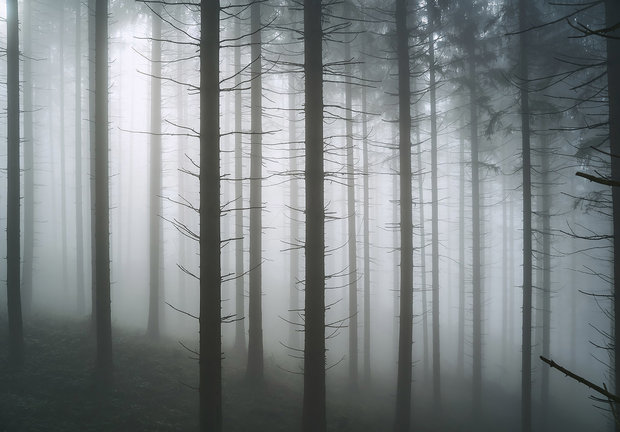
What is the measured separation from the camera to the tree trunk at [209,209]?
5.94 meters

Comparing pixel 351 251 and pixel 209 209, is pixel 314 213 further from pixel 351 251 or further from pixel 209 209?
pixel 351 251

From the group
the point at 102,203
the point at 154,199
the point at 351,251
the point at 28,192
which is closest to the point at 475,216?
the point at 351,251

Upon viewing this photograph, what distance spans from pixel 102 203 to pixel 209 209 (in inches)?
214

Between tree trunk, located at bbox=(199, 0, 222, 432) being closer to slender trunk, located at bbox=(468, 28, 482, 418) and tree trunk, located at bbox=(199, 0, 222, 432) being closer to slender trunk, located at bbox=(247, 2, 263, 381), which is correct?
slender trunk, located at bbox=(247, 2, 263, 381)

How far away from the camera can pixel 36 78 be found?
22703 mm

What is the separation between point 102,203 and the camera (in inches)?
380

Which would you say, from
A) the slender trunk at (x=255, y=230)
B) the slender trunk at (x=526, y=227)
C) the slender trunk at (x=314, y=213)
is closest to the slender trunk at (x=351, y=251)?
the slender trunk at (x=255, y=230)

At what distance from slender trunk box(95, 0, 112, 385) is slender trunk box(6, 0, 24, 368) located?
9.08ft

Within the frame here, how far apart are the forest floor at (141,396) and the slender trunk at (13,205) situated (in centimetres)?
75

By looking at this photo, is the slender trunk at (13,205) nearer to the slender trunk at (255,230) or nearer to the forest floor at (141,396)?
the forest floor at (141,396)

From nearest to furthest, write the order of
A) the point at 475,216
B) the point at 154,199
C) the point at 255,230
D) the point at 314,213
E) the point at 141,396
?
the point at 314,213 → the point at 141,396 → the point at 255,230 → the point at 154,199 → the point at 475,216

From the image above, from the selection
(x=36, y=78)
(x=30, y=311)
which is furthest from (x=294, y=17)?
(x=36, y=78)

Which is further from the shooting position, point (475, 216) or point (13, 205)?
point (475, 216)

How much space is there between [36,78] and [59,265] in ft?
44.5
